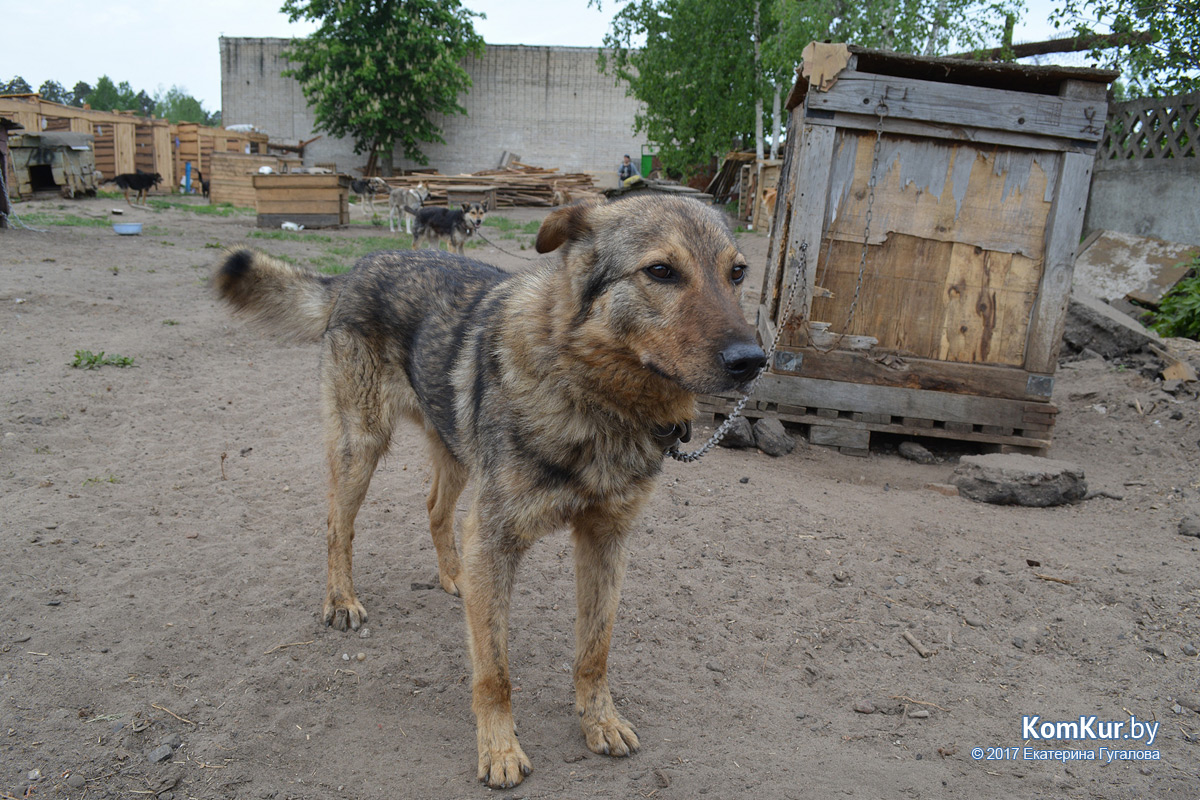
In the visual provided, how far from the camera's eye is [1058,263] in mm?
5441

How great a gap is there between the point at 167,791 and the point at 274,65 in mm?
37623

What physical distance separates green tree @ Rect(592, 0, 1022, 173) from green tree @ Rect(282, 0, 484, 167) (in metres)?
7.98

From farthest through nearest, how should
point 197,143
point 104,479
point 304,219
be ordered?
1. point 197,143
2. point 304,219
3. point 104,479

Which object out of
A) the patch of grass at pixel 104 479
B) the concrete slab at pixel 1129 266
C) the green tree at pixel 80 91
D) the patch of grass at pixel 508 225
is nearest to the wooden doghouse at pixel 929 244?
the concrete slab at pixel 1129 266

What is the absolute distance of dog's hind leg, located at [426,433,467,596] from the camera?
3.69 metres

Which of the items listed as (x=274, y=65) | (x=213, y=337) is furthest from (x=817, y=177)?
(x=274, y=65)

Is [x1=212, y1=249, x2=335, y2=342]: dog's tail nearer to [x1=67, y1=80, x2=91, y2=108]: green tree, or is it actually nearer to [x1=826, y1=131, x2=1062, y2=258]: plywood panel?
[x1=826, y1=131, x2=1062, y2=258]: plywood panel

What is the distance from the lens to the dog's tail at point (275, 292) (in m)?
3.73

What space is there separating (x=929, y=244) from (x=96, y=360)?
23.3 ft

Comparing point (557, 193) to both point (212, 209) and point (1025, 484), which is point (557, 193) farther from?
point (1025, 484)

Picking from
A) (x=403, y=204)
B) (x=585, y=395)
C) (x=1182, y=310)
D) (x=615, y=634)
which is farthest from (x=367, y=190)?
(x=585, y=395)

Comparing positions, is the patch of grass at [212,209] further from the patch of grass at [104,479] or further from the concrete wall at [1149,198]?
the concrete wall at [1149,198]

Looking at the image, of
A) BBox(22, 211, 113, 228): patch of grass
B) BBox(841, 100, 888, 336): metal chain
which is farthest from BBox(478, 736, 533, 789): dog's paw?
BBox(22, 211, 113, 228): patch of grass

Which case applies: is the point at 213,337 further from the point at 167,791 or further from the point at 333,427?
the point at 167,791
